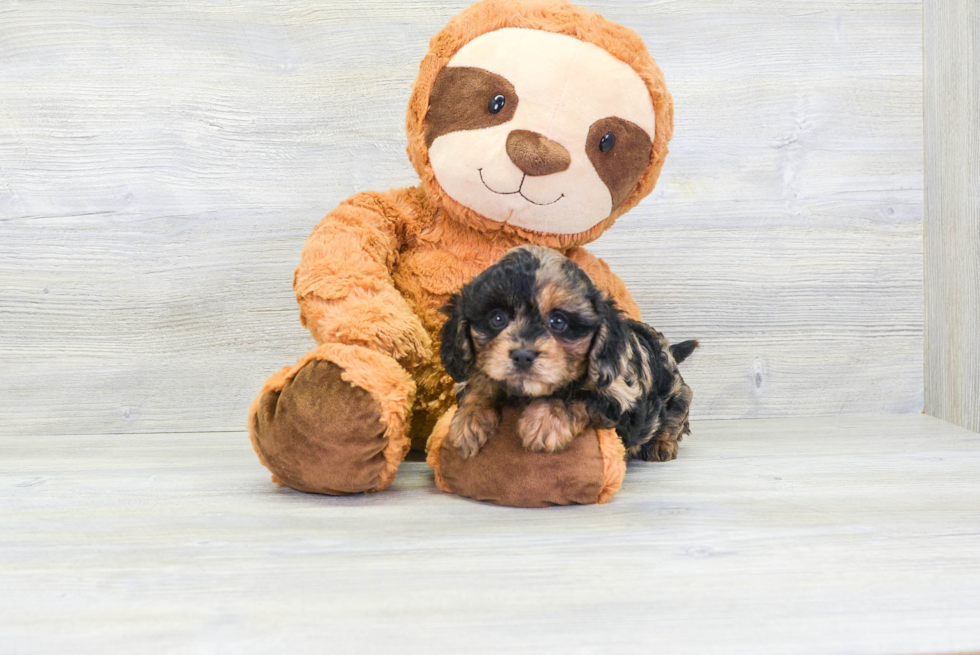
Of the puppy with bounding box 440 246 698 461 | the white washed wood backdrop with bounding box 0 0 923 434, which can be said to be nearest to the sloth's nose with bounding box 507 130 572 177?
the puppy with bounding box 440 246 698 461

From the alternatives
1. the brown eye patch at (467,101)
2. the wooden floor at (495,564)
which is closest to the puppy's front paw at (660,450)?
the wooden floor at (495,564)

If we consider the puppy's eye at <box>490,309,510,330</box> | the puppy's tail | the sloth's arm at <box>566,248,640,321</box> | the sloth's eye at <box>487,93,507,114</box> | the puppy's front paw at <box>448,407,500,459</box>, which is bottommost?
the puppy's tail

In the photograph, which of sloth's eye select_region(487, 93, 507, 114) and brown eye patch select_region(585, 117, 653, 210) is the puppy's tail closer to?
brown eye patch select_region(585, 117, 653, 210)

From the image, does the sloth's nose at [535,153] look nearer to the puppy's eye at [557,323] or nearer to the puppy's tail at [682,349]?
the puppy's eye at [557,323]

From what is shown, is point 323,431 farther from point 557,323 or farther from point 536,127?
point 536,127

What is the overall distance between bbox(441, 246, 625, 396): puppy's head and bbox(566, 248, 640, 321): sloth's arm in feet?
1.06

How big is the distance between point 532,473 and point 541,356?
189 mm

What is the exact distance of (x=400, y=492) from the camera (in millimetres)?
1320

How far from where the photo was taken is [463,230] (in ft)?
4.85

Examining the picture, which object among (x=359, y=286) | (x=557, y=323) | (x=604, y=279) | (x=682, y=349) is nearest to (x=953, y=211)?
(x=682, y=349)

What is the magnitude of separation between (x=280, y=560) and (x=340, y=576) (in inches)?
3.7

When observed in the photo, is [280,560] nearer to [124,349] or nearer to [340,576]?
[340,576]

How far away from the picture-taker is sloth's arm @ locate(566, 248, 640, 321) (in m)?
1.51

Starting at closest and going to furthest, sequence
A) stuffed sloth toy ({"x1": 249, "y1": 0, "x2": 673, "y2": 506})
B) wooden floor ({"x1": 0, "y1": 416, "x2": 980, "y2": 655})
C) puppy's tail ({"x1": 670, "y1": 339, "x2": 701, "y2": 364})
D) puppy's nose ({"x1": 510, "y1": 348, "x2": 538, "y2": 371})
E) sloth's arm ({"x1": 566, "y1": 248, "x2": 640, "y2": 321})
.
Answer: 1. wooden floor ({"x1": 0, "y1": 416, "x2": 980, "y2": 655})
2. puppy's nose ({"x1": 510, "y1": 348, "x2": 538, "y2": 371})
3. stuffed sloth toy ({"x1": 249, "y1": 0, "x2": 673, "y2": 506})
4. sloth's arm ({"x1": 566, "y1": 248, "x2": 640, "y2": 321})
5. puppy's tail ({"x1": 670, "y1": 339, "x2": 701, "y2": 364})
